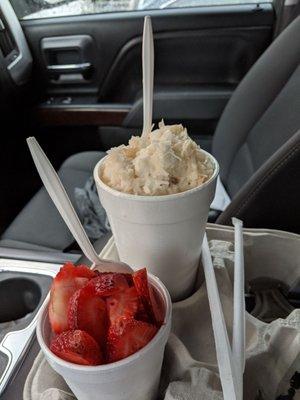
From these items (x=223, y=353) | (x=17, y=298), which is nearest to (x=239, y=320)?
(x=223, y=353)

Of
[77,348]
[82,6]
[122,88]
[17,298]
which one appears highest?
[77,348]

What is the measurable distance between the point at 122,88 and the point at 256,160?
0.81 m

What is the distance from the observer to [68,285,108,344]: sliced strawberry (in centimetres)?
34

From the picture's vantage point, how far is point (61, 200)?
1.21 feet

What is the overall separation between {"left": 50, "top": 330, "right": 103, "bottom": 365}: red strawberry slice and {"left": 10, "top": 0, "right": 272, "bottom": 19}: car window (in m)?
1.35

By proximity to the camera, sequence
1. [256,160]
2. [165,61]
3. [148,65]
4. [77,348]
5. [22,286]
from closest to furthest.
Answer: [77,348] → [148,65] → [22,286] → [256,160] → [165,61]

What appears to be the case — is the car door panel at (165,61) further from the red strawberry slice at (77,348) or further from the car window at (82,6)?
the red strawberry slice at (77,348)

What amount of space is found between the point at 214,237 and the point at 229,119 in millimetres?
607

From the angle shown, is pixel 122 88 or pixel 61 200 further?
pixel 122 88

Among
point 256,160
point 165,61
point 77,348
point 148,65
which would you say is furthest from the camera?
point 165,61

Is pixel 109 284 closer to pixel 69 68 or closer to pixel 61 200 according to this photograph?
pixel 61 200

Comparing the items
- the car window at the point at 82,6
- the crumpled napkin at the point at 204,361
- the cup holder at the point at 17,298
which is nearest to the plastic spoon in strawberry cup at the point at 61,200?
the crumpled napkin at the point at 204,361

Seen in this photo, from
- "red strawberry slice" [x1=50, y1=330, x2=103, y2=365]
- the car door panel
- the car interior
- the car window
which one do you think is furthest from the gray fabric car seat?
the car window

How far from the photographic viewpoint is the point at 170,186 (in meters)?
0.40
